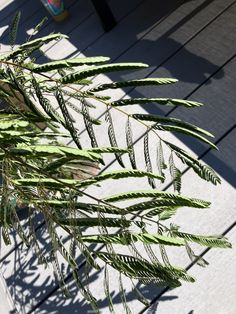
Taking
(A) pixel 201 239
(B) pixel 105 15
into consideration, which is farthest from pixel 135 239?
(B) pixel 105 15

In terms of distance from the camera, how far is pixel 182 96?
2.62 metres

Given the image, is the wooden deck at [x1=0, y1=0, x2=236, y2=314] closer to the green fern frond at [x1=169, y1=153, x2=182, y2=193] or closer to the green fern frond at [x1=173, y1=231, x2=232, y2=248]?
the green fern frond at [x1=173, y1=231, x2=232, y2=248]

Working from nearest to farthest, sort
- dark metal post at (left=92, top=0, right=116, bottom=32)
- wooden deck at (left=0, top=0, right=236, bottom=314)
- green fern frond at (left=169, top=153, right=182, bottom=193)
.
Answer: green fern frond at (left=169, top=153, right=182, bottom=193) → wooden deck at (left=0, top=0, right=236, bottom=314) → dark metal post at (left=92, top=0, right=116, bottom=32)

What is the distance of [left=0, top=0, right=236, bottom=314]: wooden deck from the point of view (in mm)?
1798

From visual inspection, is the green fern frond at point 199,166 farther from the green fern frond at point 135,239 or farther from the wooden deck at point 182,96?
the wooden deck at point 182,96

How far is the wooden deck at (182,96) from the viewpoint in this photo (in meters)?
1.80

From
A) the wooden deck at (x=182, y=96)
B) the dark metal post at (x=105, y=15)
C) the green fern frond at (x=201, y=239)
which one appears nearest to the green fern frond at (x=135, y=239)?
the green fern frond at (x=201, y=239)

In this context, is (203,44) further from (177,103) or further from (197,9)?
(177,103)

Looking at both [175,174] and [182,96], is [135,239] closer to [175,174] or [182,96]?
[175,174]

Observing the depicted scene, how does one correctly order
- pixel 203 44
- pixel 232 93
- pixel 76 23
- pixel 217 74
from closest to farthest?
pixel 232 93 < pixel 217 74 < pixel 203 44 < pixel 76 23

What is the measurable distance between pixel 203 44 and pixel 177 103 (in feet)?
6.82

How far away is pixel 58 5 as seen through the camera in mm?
4035

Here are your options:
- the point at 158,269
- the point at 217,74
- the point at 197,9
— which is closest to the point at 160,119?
the point at 158,269

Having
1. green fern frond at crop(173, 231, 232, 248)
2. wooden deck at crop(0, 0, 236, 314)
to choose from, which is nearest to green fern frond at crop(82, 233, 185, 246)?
green fern frond at crop(173, 231, 232, 248)
